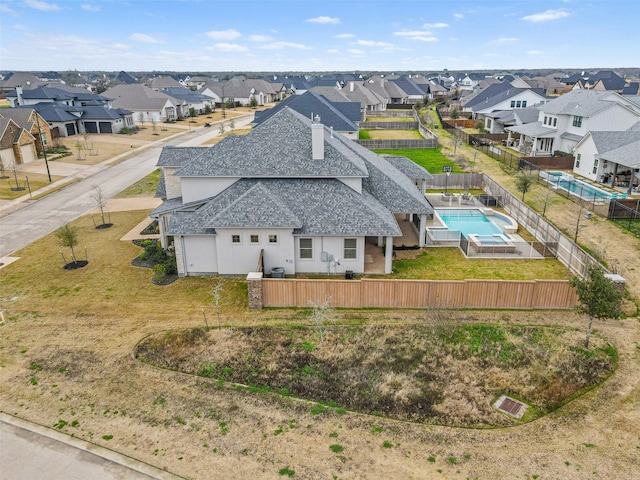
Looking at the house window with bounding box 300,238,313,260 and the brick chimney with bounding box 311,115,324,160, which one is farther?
the brick chimney with bounding box 311,115,324,160

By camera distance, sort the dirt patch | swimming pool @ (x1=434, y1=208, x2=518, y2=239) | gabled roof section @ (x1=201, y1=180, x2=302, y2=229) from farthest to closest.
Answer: swimming pool @ (x1=434, y1=208, x2=518, y2=239)
gabled roof section @ (x1=201, y1=180, x2=302, y2=229)
the dirt patch

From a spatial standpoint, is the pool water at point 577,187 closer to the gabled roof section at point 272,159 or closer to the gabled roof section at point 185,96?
the gabled roof section at point 272,159

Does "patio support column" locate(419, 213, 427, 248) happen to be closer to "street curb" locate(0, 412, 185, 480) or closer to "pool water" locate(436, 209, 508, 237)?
"pool water" locate(436, 209, 508, 237)

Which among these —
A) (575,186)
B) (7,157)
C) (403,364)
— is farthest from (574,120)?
(7,157)

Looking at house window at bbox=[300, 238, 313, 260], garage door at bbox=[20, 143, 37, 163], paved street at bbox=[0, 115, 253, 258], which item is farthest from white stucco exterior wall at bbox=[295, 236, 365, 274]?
garage door at bbox=[20, 143, 37, 163]

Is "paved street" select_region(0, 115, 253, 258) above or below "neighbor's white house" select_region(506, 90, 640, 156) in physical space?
below

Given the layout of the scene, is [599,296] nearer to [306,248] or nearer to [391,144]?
[306,248]

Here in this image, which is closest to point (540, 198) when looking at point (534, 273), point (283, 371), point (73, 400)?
point (534, 273)

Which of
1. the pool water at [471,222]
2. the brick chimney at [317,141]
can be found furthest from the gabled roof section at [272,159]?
the pool water at [471,222]
